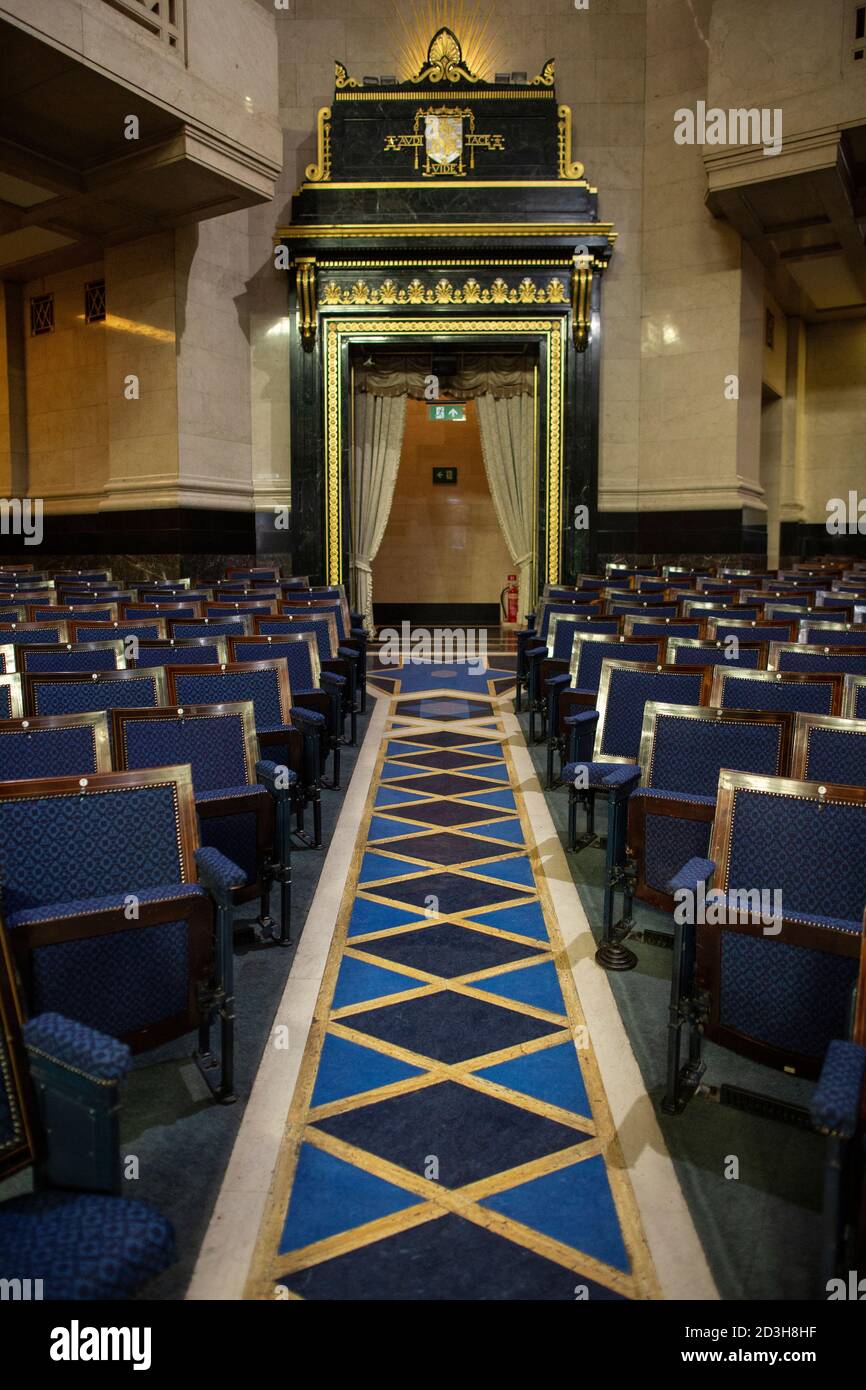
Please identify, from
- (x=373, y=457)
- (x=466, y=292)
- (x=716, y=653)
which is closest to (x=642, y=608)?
(x=716, y=653)

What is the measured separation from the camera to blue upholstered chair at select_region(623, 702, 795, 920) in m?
2.67

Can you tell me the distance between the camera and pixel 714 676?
332 centimetres

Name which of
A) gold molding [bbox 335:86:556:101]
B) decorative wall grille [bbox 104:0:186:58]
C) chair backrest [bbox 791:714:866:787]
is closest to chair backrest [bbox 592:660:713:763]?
chair backrest [bbox 791:714:866:787]

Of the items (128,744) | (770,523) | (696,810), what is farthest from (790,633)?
(770,523)

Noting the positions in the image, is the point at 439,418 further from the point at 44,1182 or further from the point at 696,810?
the point at 44,1182

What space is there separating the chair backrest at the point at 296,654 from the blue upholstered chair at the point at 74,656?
23.8 inches

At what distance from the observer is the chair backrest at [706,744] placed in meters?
2.75

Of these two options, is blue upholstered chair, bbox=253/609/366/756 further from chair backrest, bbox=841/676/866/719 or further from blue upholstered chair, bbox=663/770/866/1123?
blue upholstered chair, bbox=663/770/866/1123

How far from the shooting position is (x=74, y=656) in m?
3.60

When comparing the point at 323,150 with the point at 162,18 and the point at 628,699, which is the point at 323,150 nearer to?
the point at 162,18

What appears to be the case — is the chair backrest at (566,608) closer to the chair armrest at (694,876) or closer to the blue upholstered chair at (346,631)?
the blue upholstered chair at (346,631)

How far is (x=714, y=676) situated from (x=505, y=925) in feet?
3.59

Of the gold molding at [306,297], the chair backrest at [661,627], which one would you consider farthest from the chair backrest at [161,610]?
the gold molding at [306,297]

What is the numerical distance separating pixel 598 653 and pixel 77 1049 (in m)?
3.17
